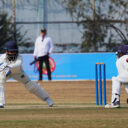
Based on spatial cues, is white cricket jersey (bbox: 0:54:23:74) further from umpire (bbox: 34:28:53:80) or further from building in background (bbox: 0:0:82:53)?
building in background (bbox: 0:0:82:53)

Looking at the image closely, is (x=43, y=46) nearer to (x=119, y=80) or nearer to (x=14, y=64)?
(x=14, y=64)

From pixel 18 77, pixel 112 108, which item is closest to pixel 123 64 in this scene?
pixel 112 108

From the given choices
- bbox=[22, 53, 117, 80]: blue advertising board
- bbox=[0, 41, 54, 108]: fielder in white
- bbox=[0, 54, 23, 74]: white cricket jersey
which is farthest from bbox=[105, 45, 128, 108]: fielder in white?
bbox=[22, 53, 117, 80]: blue advertising board

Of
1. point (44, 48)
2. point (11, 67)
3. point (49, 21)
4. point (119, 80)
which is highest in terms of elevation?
point (49, 21)

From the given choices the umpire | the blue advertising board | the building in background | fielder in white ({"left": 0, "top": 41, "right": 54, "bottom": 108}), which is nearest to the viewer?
fielder in white ({"left": 0, "top": 41, "right": 54, "bottom": 108})

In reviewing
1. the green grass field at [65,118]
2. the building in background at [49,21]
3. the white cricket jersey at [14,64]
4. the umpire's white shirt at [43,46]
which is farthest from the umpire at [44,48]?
the green grass field at [65,118]

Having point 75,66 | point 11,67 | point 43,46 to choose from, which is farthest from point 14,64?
point 75,66

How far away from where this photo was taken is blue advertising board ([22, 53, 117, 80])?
21.9 meters

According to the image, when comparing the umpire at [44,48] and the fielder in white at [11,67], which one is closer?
the fielder in white at [11,67]

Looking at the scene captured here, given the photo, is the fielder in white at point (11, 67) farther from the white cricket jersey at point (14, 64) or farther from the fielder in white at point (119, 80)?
the fielder in white at point (119, 80)

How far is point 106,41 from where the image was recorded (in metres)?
27.0

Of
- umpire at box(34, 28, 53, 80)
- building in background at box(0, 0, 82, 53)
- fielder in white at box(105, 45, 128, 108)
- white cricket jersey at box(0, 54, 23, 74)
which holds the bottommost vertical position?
fielder in white at box(105, 45, 128, 108)

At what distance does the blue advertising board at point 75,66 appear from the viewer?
2191 centimetres

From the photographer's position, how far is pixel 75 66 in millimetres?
22062
